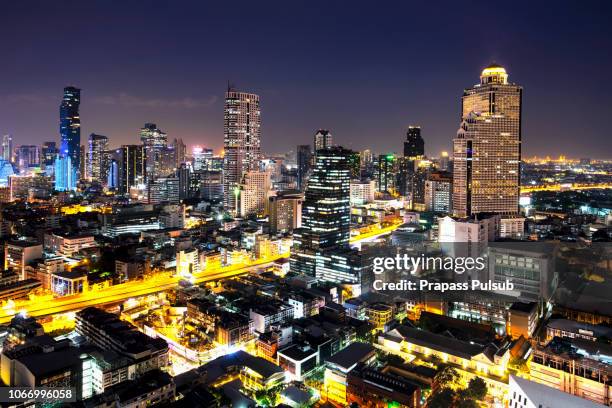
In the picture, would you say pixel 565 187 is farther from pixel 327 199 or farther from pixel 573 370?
pixel 573 370

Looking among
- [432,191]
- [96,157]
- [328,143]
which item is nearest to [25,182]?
[96,157]

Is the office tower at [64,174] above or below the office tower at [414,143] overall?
below

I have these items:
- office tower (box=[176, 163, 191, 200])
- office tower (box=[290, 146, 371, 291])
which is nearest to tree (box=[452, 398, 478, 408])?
office tower (box=[290, 146, 371, 291])

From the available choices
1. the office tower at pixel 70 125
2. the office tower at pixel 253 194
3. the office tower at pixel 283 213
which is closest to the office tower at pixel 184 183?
the office tower at pixel 253 194

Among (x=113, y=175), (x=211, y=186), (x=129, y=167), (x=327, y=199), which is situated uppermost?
(x=129, y=167)

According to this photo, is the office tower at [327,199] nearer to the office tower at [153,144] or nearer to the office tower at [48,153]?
the office tower at [153,144]

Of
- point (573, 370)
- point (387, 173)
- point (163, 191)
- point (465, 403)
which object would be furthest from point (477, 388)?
point (387, 173)

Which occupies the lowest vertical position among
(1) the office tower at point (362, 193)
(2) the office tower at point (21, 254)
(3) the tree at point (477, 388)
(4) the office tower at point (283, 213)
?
(3) the tree at point (477, 388)
